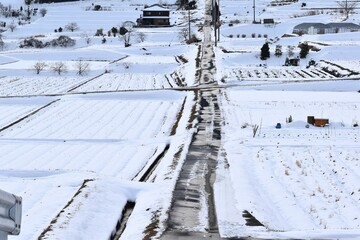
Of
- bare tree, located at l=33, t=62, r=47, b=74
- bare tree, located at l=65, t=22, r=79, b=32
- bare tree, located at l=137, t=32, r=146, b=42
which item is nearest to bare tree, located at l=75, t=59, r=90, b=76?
bare tree, located at l=33, t=62, r=47, b=74

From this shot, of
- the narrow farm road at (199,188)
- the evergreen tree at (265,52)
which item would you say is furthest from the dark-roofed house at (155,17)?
the narrow farm road at (199,188)

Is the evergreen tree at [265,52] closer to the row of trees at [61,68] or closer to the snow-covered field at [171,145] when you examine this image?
the snow-covered field at [171,145]

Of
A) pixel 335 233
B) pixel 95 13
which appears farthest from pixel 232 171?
pixel 95 13

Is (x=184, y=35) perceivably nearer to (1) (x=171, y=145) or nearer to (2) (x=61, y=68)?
(2) (x=61, y=68)

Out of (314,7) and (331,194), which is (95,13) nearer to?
(314,7)

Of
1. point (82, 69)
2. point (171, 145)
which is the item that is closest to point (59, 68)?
point (82, 69)
